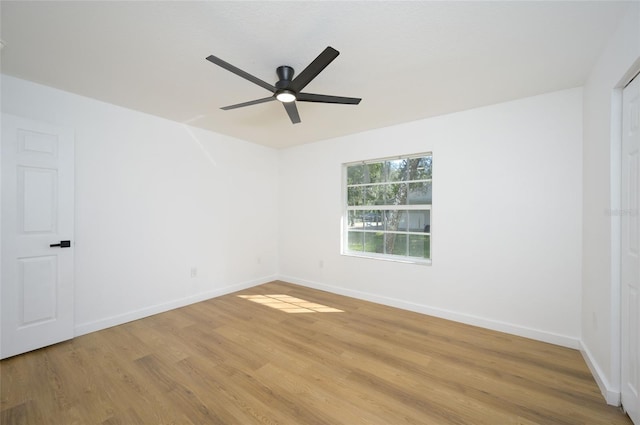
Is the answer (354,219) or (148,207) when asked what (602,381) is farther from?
(148,207)

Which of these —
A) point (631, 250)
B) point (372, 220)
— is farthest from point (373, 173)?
point (631, 250)

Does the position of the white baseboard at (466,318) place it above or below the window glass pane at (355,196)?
below

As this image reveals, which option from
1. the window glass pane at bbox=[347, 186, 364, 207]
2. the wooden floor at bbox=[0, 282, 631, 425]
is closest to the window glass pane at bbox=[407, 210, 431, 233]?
the window glass pane at bbox=[347, 186, 364, 207]

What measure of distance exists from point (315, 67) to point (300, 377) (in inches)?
92.0

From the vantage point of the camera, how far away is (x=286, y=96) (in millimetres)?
2105

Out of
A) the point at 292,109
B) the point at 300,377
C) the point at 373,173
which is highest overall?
the point at 292,109

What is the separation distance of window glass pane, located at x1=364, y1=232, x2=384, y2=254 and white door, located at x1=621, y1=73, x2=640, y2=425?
246 cm

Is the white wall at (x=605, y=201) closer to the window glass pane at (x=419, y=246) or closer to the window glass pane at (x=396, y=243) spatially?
the window glass pane at (x=419, y=246)

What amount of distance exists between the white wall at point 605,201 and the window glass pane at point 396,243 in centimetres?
184

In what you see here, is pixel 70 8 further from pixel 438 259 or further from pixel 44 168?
pixel 438 259

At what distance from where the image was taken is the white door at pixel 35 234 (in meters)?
2.28

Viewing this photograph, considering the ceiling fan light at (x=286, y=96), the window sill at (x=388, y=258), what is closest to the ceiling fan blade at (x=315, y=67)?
the ceiling fan light at (x=286, y=96)

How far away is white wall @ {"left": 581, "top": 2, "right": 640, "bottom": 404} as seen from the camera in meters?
1.66

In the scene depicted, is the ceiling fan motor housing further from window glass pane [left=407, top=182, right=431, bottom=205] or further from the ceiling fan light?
window glass pane [left=407, top=182, right=431, bottom=205]
